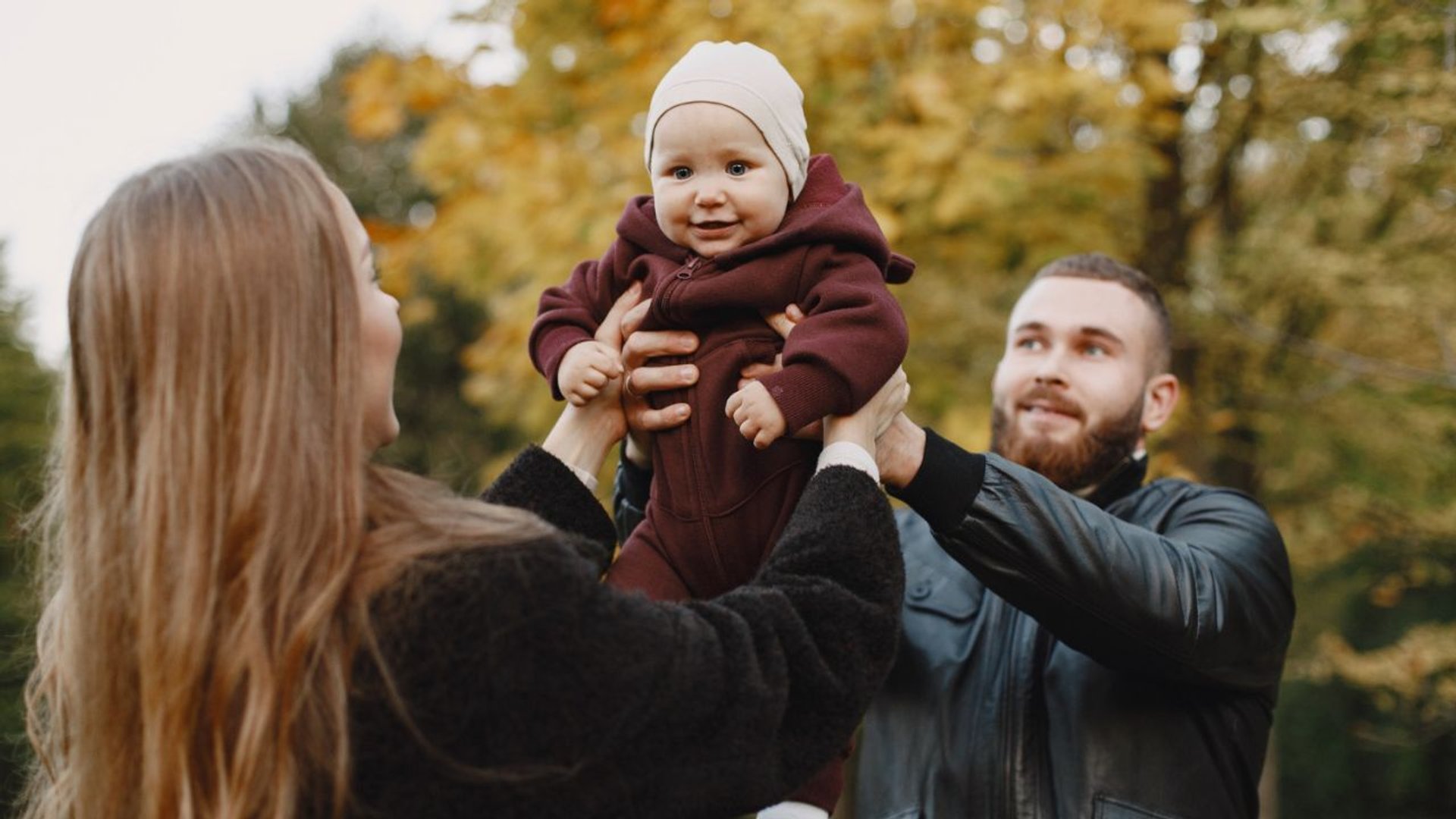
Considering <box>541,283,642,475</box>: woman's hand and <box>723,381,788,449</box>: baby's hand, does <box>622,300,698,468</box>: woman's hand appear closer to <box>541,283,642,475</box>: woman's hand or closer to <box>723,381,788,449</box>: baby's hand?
<box>541,283,642,475</box>: woman's hand

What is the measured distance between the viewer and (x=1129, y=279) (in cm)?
325

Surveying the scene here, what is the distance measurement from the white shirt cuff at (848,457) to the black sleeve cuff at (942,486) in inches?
11.3

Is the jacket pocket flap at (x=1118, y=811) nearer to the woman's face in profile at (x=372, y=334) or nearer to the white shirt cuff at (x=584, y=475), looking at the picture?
the white shirt cuff at (x=584, y=475)

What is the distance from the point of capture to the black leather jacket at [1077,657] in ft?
7.71

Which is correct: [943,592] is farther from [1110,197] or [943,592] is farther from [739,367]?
[1110,197]

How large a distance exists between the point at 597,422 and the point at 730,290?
39 cm

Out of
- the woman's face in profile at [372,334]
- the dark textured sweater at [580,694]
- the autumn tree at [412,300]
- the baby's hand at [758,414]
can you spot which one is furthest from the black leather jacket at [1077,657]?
the autumn tree at [412,300]

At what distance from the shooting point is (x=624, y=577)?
222 cm

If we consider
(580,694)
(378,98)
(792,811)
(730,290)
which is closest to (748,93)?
(730,290)

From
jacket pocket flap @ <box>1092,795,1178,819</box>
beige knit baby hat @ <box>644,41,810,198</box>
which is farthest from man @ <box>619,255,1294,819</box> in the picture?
beige knit baby hat @ <box>644,41,810,198</box>

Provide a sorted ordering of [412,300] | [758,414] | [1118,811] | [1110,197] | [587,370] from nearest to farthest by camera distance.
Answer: [758,414] < [587,370] < [1118,811] < [1110,197] < [412,300]

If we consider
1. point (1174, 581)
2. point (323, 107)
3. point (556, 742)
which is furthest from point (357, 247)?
point (323, 107)

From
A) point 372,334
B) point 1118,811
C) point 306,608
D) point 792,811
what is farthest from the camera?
A: point 1118,811

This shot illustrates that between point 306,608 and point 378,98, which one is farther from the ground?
point 378,98
